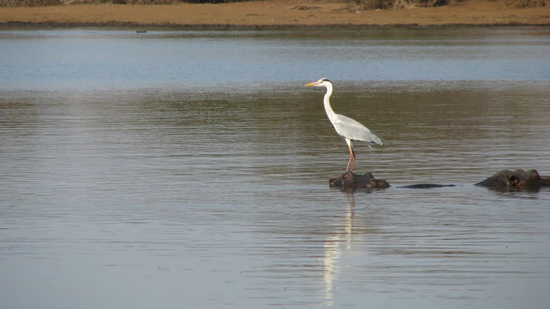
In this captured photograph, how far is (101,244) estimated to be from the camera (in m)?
9.30

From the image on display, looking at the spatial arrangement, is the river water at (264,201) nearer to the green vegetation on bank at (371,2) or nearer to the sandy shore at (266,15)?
the sandy shore at (266,15)

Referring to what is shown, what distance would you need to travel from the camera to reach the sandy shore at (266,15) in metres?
60.1

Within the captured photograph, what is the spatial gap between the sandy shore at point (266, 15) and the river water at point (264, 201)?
31.7 metres

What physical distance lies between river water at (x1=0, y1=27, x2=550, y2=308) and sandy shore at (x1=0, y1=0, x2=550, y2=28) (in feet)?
104

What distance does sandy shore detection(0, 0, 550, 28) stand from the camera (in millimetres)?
60094

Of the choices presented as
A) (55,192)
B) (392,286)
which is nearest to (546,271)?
(392,286)

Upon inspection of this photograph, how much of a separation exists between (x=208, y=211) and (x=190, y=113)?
36.8 ft

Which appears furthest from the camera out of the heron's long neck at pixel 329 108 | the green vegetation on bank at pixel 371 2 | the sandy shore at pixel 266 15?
the green vegetation on bank at pixel 371 2

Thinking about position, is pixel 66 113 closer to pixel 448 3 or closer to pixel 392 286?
pixel 392 286

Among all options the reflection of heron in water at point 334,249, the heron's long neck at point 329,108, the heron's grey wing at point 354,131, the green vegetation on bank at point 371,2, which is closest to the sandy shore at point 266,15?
the green vegetation on bank at point 371,2

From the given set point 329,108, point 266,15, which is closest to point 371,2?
point 266,15

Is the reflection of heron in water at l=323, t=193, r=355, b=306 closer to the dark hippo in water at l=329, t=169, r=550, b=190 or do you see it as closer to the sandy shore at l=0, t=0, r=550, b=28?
the dark hippo in water at l=329, t=169, r=550, b=190

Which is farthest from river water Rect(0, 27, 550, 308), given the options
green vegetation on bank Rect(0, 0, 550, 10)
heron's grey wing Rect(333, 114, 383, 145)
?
green vegetation on bank Rect(0, 0, 550, 10)

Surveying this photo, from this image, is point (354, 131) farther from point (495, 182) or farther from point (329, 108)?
point (495, 182)
